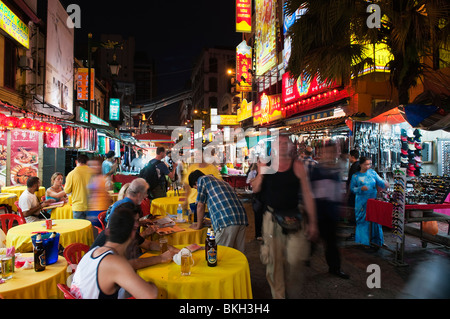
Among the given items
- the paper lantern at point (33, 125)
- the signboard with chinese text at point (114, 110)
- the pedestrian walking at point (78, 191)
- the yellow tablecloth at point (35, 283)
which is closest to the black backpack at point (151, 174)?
the pedestrian walking at point (78, 191)

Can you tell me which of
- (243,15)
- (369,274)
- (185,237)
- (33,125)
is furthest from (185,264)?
(243,15)

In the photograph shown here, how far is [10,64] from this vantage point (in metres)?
12.0

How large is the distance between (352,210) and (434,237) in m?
2.30

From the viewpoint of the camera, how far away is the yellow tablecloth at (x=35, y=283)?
9.82ft

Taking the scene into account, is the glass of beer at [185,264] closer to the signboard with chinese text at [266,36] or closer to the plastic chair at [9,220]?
the plastic chair at [9,220]

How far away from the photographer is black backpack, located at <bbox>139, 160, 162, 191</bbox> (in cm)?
868

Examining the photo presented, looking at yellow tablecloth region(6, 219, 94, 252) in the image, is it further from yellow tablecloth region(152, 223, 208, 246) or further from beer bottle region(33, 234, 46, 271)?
beer bottle region(33, 234, 46, 271)

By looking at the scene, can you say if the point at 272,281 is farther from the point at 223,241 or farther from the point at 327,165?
the point at 327,165

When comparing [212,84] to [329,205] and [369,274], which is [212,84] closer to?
[329,205]

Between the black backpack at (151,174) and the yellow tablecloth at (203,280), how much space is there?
18.2ft

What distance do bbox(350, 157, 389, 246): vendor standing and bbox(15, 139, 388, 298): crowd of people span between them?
0.02 meters

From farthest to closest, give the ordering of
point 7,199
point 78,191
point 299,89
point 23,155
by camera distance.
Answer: point 299,89 → point 23,155 → point 7,199 → point 78,191

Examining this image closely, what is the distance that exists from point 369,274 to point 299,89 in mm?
9646

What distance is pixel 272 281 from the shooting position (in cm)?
405
